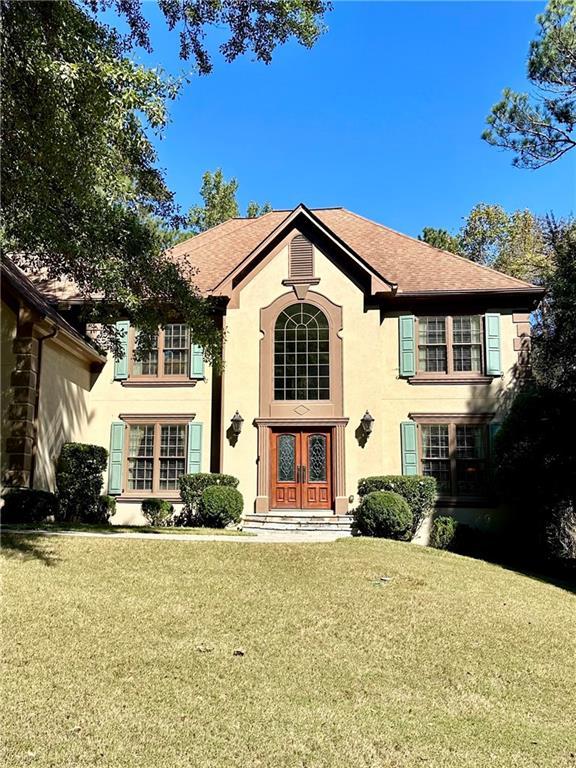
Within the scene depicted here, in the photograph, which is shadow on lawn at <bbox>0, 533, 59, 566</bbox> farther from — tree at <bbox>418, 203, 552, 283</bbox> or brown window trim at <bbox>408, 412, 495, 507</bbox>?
tree at <bbox>418, 203, 552, 283</bbox>

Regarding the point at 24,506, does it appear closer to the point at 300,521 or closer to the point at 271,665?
the point at 300,521

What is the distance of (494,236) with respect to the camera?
32.3 metres

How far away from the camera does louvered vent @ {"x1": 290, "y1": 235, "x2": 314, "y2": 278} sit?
15383mm

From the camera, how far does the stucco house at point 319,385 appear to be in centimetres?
1441

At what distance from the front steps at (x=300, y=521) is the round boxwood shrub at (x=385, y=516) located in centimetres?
58

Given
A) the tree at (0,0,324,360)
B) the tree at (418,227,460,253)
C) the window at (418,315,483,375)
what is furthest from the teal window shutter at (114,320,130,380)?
the tree at (418,227,460,253)

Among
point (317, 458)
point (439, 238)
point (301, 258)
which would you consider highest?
point (439, 238)

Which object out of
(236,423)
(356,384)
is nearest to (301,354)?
(356,384)

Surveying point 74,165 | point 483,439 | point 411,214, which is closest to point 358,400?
point 483,439

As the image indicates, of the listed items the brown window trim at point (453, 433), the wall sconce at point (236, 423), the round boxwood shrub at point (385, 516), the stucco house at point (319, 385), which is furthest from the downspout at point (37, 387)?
the brown window trim at point (453, 433)

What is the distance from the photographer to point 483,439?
14.5 m

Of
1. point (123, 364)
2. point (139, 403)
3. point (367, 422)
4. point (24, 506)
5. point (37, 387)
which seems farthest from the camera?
point (123, 364)

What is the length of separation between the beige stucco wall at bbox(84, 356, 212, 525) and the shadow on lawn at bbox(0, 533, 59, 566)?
582cm

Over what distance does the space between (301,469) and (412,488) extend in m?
2.82
